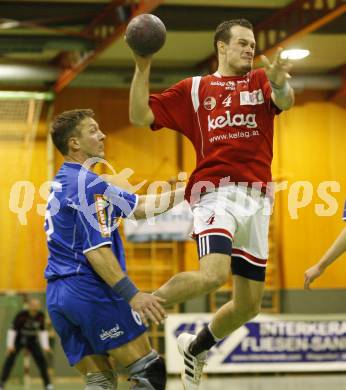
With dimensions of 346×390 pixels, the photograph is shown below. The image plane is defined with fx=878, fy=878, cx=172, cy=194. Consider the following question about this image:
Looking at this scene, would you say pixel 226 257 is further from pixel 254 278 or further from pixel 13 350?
pixel 13 350

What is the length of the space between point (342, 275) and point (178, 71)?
5382 millimetres

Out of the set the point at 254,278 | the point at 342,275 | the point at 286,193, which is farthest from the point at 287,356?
the point at 254,278

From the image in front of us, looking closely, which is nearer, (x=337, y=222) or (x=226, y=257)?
(x=226, y=257)

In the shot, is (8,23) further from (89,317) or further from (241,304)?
(89,317)

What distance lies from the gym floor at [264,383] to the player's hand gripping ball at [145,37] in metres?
8.52

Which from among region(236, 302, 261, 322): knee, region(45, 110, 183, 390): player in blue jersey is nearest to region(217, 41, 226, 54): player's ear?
region(45, 110, 183, 390): player in blue jersey

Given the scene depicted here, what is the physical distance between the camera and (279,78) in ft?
19.6

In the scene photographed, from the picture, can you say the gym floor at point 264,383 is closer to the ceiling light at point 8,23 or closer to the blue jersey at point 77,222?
the ceiling light at point 8,23

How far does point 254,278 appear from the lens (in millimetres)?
6656

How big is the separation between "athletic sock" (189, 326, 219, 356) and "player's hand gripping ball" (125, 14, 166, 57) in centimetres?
226

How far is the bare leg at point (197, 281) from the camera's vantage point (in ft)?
19.3

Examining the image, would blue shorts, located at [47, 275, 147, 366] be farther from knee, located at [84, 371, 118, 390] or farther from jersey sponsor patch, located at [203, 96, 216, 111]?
jersey sponsor patch, located at [203, 96, 216, 111]

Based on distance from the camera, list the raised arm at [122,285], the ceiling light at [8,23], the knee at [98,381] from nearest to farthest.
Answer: the raised arm at [122,285]
the knee at [98,381]
the ceiling light at [8,23]

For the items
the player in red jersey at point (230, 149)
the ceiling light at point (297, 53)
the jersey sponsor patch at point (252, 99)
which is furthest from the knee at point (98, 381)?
the ceiling light at point (297, 53)
